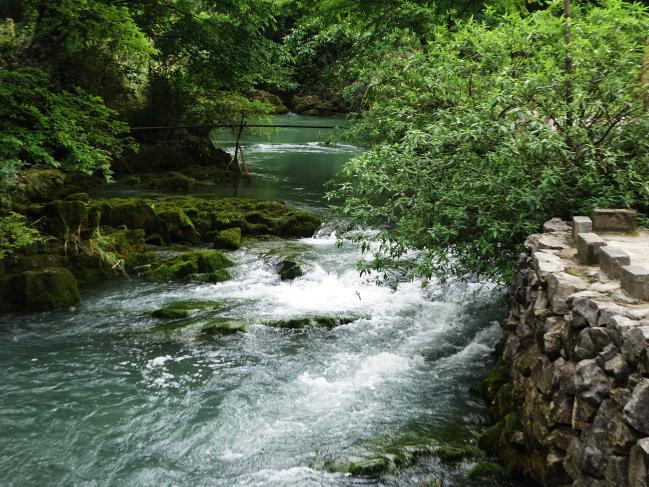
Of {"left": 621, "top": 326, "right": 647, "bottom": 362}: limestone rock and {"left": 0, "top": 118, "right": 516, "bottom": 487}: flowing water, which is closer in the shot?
{"left": 621, "top": 326, "right": 647, "bottom": 362}: limestone rock

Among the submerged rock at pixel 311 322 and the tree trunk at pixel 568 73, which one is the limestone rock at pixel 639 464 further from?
the submerged rock at pixel 311 322

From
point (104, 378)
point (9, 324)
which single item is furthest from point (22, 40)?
point (104, 378)

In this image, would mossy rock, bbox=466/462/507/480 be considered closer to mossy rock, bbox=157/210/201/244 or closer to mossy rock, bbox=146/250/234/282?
mossy rock, bbox=146/250/234/282

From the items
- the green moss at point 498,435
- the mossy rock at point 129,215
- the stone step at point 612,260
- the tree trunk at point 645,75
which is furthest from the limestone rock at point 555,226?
the mossy rock at point 129,215

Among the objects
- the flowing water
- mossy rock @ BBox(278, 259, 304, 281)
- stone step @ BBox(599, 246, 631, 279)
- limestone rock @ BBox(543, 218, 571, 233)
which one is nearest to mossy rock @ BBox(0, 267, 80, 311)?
the flowing water

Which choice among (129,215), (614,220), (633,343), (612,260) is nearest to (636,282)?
(612,260)

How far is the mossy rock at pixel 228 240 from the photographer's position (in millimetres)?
12720

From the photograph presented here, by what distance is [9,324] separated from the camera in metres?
8.68

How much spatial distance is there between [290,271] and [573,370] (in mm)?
7296

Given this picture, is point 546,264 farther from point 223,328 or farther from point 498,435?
point 223,328

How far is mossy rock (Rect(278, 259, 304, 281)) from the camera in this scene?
10.9m

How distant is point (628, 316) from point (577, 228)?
6.59 feet

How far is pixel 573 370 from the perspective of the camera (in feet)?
13.2

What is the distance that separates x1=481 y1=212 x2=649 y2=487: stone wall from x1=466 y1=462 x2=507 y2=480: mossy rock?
0.15m
